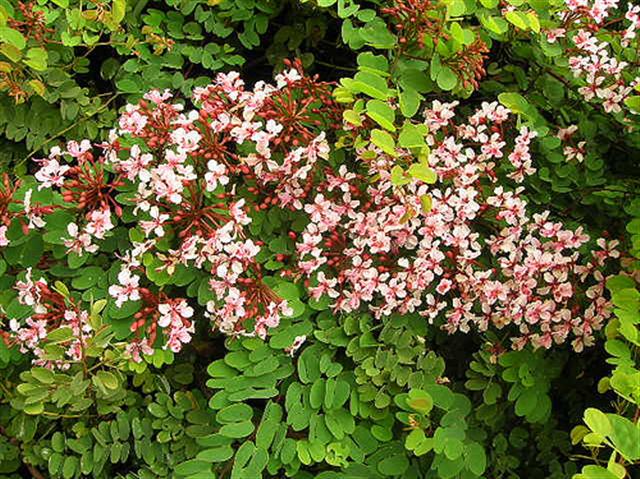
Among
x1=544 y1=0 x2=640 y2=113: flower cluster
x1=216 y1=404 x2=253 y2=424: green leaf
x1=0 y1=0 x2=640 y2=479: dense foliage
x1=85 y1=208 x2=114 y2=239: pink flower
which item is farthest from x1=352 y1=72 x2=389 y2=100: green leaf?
x1=216 y1=404 x2=253 y2=424: green leaf

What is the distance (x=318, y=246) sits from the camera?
5.33 feet

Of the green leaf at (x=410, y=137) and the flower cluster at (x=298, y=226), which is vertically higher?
the green leaf at (x=410, y=137)

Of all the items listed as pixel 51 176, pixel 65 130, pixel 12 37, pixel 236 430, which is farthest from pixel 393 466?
pixel 12 37

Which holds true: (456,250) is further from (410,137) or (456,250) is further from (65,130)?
(65,130)

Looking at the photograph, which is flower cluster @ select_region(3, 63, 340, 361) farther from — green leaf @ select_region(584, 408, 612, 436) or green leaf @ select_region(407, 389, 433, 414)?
green leaf @ select_region(584, 408, 612, 436)

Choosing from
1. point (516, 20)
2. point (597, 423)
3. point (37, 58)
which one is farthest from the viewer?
point (37, 58)

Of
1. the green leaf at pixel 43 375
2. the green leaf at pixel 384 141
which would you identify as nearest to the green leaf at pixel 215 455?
the green leaf at pixel 43 375

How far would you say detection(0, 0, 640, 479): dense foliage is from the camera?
4.89ft

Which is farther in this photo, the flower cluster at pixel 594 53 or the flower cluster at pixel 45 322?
the flower cluster at pixel 594 53

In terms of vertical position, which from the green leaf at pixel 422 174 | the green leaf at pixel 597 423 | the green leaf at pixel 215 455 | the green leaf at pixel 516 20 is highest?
the green leaf at pixel 516 20

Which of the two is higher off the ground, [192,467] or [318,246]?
[318,246]

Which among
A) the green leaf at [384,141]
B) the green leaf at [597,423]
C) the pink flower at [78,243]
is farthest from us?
the pink flower at [78,243]

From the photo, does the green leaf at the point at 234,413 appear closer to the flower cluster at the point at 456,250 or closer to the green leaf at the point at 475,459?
the flower cluster at the point at 456,250

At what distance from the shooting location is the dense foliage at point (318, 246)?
1.49 meters
